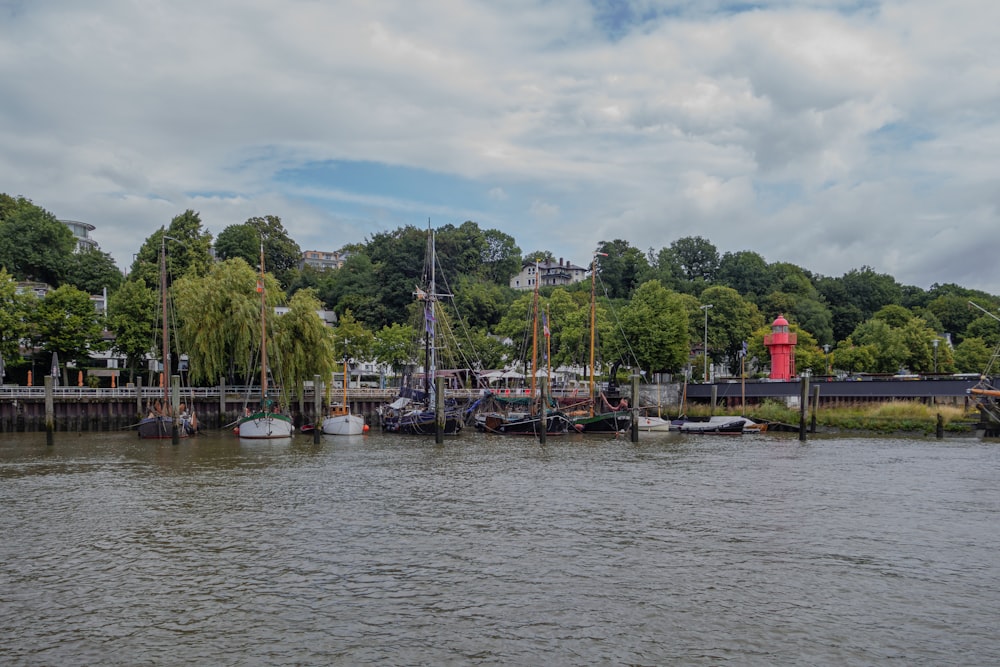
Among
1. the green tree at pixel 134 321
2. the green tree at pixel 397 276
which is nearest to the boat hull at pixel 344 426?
the green tree at pixel 134 321

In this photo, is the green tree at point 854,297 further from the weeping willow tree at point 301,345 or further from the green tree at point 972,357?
the weeping willow tree at point 301,345

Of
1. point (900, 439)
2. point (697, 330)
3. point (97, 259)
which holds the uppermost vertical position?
point (97, 259)

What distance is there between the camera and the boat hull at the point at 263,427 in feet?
186

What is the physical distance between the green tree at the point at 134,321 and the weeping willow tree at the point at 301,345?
1571 centimetres

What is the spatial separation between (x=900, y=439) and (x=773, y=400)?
15.1 meters

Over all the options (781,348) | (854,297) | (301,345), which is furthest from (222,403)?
(854,297)

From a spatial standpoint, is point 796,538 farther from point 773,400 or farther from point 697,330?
point 697,330

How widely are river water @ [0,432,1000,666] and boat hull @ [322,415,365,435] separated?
22488 millimetres

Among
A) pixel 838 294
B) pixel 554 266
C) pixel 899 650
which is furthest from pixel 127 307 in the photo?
pixel 554 266

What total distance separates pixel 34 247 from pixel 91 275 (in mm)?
7280

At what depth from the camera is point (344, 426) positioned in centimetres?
6134

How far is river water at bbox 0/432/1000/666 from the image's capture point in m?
15.0

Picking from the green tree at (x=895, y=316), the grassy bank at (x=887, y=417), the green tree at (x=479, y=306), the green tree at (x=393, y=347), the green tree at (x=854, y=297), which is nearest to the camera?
the grassy bank at (x=887, y=417)

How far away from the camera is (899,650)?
48.2 ft
